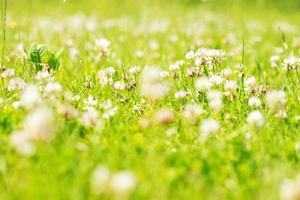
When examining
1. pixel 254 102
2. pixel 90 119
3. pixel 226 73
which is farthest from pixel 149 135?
pixel 226 73

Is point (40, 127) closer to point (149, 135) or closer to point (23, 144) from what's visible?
point (23, 144)

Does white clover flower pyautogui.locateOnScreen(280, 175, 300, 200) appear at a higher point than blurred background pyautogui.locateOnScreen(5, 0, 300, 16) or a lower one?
higher

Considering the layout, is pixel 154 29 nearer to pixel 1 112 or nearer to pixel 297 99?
pixel 297 99

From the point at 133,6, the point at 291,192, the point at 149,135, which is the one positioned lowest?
the point at 133,6

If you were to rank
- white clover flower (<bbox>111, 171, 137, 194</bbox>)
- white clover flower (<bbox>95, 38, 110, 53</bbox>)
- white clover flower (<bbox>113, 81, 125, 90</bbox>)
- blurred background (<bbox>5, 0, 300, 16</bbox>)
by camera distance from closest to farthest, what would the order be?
white clover flower (<bbox>111, 171, 137, 194</bbox>) < white clover flower (<bbox>113, 81, 125, 90</bbox>) < white clover flower (<bbox>95, 38, 110, 53</bbox>) < blurred background (<bbox>5, 0, 300, 16</bbox>)

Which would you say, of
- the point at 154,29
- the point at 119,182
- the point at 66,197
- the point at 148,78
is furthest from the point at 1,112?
the point at 154,29

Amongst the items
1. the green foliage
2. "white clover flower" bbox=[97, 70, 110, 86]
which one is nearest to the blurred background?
the green foliage

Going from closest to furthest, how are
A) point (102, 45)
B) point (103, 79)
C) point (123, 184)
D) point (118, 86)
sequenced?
point (123, 184)
point (118, 86)
point (103, 79)
point (102, 45)

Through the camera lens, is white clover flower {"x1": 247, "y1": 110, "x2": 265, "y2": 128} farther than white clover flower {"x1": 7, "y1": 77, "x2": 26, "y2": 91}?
No

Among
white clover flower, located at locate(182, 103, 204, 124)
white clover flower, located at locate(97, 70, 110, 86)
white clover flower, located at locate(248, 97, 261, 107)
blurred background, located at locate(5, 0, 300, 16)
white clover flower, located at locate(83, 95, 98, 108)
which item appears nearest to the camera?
white clover flower, located at locate(182, 103, 204, 124)

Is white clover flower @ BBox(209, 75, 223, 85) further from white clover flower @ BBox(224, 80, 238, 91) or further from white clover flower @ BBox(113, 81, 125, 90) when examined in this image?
white clover flower @ BBox(113, 81, 125, 90)

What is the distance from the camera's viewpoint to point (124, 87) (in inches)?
162

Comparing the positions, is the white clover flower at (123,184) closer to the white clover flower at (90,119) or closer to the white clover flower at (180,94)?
the white clover flower at (90,119)

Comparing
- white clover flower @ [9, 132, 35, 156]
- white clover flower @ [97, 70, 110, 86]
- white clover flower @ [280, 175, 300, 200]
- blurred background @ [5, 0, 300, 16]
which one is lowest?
blurred background @ [5, 0, 300, 16]
